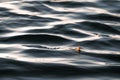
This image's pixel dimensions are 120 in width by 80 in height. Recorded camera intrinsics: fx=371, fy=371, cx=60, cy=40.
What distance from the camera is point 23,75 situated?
5262 millimetres

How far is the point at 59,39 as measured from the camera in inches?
276

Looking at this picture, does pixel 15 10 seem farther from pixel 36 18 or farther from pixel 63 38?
pixel 63 38

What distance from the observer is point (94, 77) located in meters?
5.30

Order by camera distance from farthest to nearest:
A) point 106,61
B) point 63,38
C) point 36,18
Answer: point 36,18 → point 63,38 → point 106,61

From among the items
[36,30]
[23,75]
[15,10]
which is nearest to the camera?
[23,75]

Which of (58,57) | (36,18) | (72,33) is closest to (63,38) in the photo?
(72,33)

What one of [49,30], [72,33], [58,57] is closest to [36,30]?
[49,30]

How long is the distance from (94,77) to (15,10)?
4374 millimetres

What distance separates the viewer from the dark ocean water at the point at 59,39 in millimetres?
5453

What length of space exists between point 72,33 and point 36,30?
74 cm

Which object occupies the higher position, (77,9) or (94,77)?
(77,9)

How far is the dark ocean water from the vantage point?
215 inches

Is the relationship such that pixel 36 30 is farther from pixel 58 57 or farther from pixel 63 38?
pixel 58 57

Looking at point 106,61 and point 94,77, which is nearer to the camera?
point 94,77
